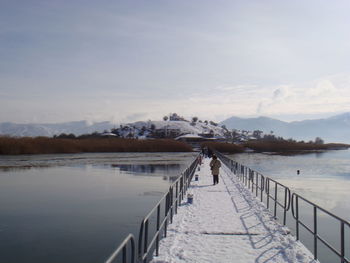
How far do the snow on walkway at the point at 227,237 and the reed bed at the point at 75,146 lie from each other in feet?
157

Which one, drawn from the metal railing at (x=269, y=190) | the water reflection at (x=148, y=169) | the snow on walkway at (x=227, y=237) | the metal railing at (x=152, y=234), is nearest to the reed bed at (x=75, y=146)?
the water reflection at (x=148, y=169)

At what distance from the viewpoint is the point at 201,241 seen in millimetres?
8617

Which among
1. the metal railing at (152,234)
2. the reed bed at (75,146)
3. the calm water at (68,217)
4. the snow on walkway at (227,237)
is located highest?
the reed bed at (75,146)

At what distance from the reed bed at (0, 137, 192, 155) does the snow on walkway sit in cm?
4784

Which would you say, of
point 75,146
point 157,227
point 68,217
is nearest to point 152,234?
point 157,227

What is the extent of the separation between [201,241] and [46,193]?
11.7m

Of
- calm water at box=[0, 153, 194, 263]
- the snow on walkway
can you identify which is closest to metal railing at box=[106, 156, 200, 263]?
the snow on walkway

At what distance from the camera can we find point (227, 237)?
29.5 feet

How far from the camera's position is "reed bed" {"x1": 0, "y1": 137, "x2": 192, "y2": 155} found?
55531 millimetres

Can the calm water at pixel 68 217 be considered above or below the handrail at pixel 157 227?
below

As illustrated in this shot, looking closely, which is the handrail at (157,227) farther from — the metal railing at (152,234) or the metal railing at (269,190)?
the metal railing at (269,190)

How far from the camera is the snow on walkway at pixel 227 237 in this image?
750cm

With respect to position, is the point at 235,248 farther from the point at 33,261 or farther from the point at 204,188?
the point at 204,188

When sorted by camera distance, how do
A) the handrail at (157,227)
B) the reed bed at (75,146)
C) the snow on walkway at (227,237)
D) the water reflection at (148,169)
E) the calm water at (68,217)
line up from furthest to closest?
1. the reed bed at (75,146)
2. the water reflection at (148,169)
3. the calm water at (68,217)
4. the snow on walkway at (227,237)
5. the handrail at (157,227)
